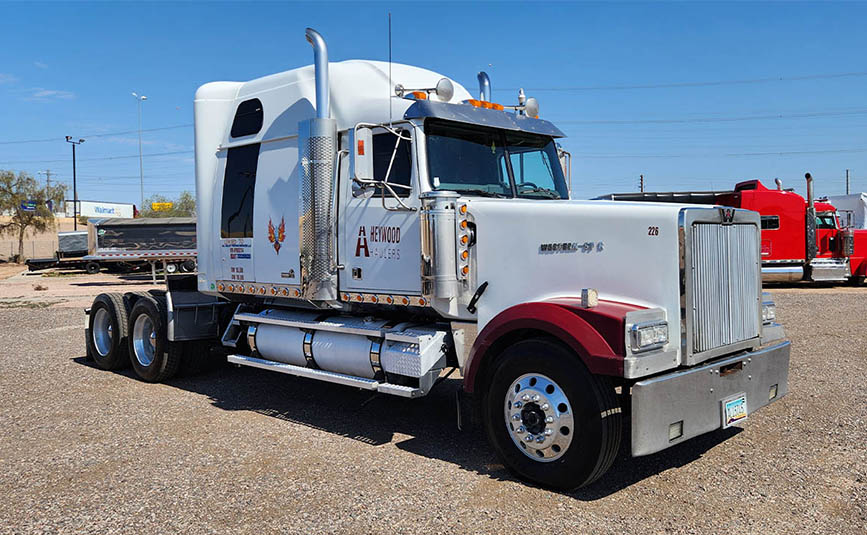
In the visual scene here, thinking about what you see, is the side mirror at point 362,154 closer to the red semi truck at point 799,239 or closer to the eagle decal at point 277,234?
the eagle decal at point 277,234

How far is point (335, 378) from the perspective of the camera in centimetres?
689

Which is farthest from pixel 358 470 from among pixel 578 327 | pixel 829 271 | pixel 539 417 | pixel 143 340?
pixel 829 271

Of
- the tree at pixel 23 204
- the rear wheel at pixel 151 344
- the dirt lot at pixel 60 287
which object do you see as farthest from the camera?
the tree at pixel 23 204

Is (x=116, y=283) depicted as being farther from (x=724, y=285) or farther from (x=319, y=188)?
(x=724, y=285)

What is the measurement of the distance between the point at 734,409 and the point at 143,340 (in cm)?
764

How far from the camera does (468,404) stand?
25.5 feet

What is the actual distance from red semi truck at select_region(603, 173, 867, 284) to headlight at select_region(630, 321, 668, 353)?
17321 mm

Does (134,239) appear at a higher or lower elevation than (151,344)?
higher

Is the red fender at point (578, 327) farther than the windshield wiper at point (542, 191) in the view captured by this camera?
No

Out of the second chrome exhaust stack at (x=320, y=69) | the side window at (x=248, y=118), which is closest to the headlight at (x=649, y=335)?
the second chrome exhaust stack at (x=320, y=69)

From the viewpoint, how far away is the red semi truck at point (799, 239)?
21.8 metres

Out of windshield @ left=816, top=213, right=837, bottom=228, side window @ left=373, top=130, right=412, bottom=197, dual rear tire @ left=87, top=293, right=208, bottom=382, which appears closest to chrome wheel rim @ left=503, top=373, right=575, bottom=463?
side window @ left=373, top=130, right=412, bottom=197

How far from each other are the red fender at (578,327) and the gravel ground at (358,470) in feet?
3.28

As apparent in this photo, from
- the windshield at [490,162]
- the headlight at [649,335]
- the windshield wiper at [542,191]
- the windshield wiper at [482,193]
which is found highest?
the windshield at [490,162]
